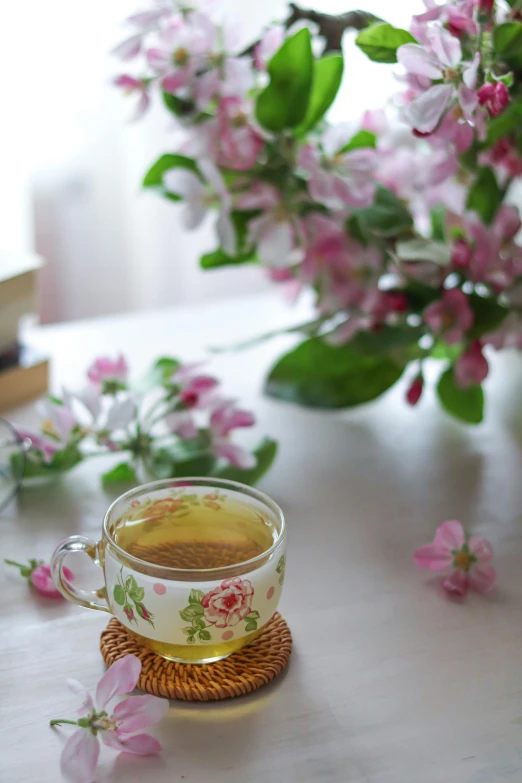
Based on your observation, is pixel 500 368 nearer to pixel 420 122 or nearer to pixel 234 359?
pixel 234 359

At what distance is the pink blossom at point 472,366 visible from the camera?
2.37 ft

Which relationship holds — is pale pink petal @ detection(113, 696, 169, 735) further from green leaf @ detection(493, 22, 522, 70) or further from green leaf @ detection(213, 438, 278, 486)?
green leaf @ detection(493, 22, 522, 70)

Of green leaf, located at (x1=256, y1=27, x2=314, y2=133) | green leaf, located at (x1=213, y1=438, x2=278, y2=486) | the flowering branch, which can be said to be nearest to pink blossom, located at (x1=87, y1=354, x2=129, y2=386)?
the flowering branch

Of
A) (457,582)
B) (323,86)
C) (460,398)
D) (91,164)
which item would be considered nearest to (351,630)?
(457,582)

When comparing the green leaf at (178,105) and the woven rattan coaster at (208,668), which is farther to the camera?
the green leaf at (178,105)

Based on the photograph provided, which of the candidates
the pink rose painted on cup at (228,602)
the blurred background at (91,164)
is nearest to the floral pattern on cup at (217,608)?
the pink rose painted on cup at (228,602)

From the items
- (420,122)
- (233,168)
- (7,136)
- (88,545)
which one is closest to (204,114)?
(233,168)

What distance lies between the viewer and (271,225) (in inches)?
28.5

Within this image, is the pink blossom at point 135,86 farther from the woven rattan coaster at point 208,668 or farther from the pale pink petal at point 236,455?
the woven rattan coaster at point 208,668

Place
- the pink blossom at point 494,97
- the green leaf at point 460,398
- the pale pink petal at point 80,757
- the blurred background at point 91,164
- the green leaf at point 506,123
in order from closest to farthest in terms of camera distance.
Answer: the pale pink petal at point 80,757 → the pink blossom at point 494,97 → the green leaf at point 506,123 → the green leaf at point 460,398 → the blurred background at point 91,164

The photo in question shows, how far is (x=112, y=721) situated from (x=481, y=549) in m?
0.26

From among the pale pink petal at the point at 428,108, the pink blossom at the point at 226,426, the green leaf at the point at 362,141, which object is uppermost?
the pale pink petal at the point at 428,108

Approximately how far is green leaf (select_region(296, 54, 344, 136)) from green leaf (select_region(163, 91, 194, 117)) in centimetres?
9

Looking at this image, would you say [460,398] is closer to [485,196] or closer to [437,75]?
[485,196]
